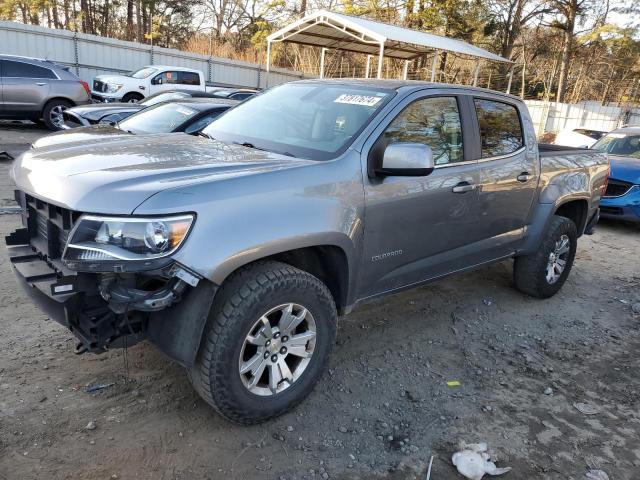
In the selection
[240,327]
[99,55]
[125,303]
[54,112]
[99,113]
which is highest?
[99,55]

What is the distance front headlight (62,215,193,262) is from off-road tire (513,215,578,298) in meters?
3.63

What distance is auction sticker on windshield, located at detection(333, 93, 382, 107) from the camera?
3.46 m

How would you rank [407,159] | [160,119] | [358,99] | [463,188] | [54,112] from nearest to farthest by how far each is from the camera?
[407,159]
[358,99]
[463,188]
[160,119]
[54,112]

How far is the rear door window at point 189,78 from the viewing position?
685 inches

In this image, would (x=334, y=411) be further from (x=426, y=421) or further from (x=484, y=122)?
(x=484, y=122)

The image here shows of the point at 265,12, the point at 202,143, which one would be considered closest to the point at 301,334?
the point at 202,143

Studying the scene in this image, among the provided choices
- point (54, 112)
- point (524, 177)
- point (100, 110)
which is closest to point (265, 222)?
point (524, 177)

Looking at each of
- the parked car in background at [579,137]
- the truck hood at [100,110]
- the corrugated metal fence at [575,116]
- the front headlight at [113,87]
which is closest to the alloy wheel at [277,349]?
the truck hood at [100,110]

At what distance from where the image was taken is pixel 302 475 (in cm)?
258

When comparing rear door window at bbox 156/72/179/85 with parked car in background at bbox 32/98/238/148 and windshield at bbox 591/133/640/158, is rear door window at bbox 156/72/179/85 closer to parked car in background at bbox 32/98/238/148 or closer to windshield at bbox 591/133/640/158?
parked car in background at bbox 32/98/238/148

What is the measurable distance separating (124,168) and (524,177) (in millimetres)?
3169

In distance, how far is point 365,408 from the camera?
316 centimetres

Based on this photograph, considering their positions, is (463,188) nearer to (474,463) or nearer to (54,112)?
(474,463)

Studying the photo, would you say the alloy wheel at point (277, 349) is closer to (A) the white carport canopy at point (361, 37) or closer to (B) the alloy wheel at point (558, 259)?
(B) the alloy wheel at point (558, 259)
